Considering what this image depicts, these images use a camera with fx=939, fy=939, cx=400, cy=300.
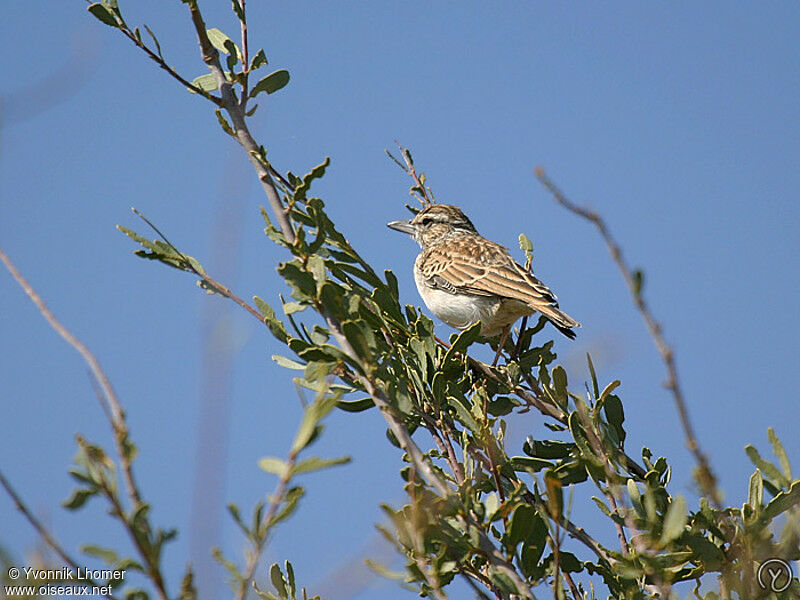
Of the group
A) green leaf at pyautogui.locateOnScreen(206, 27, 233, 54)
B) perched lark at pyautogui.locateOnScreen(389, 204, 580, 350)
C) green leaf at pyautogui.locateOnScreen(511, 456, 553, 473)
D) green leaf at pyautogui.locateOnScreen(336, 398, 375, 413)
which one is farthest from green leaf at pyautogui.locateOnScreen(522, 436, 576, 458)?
green leaf at pyautogui.locateOnScreen(206, 27, 233, 54)

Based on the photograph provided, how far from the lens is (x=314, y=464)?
1.79m

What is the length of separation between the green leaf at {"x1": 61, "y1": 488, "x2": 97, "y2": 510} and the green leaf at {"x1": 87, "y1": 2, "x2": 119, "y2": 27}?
2269 mm

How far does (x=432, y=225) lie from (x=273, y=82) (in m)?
4.42

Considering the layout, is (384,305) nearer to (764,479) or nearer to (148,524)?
(764,479)

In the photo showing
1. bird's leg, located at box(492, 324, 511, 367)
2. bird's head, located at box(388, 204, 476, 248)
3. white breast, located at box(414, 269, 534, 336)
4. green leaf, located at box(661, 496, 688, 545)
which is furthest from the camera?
bird's head, located at box(388, 204, 476, 248)

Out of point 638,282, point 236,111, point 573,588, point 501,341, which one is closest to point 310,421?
point 638,282

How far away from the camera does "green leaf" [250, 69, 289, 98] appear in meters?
3.64

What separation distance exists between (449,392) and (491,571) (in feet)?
4.06

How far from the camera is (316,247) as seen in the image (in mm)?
2908

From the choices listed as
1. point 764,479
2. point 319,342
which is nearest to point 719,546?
point 764,479

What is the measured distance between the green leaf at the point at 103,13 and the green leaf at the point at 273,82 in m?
0.57

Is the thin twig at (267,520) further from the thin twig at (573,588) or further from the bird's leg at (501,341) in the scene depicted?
the bird's leg at (501,341)

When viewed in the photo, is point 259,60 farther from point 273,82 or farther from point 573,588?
point 573,588

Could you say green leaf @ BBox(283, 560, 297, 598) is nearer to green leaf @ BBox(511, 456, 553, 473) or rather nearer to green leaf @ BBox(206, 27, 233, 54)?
green leaf @ BBox(511, 456, 553, 473)
